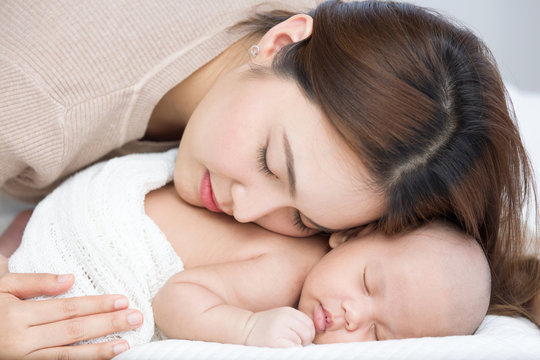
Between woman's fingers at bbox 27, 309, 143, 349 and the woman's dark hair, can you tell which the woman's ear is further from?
woman's fingers at bbox 27, 309, 143, 349

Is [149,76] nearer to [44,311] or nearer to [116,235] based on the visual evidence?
[116,235]

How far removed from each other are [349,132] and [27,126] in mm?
659

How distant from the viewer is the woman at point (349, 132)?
93cm

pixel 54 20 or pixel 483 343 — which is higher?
pixel 54 20

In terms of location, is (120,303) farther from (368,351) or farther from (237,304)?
(368,351)

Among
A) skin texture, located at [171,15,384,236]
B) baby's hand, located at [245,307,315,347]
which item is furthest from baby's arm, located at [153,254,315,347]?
skin texture, located at [171,15,384,236]

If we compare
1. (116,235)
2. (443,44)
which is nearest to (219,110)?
(116,235)

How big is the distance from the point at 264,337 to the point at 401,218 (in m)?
0.34

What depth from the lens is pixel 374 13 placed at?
39.4 inches

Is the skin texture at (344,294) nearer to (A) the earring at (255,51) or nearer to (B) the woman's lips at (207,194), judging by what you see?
(B) the woman's lips at (207,194)

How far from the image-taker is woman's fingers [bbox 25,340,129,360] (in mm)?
874

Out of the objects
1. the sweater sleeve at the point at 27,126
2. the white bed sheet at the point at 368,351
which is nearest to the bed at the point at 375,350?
the white bed sheet at the point at 368,351

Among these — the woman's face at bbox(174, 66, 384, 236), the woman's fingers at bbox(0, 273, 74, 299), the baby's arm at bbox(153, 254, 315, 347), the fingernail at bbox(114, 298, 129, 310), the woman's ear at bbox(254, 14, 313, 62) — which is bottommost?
the baby's arm at bbox(153, 254, 315, 347)

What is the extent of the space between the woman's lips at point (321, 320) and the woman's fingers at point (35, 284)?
44 cm
